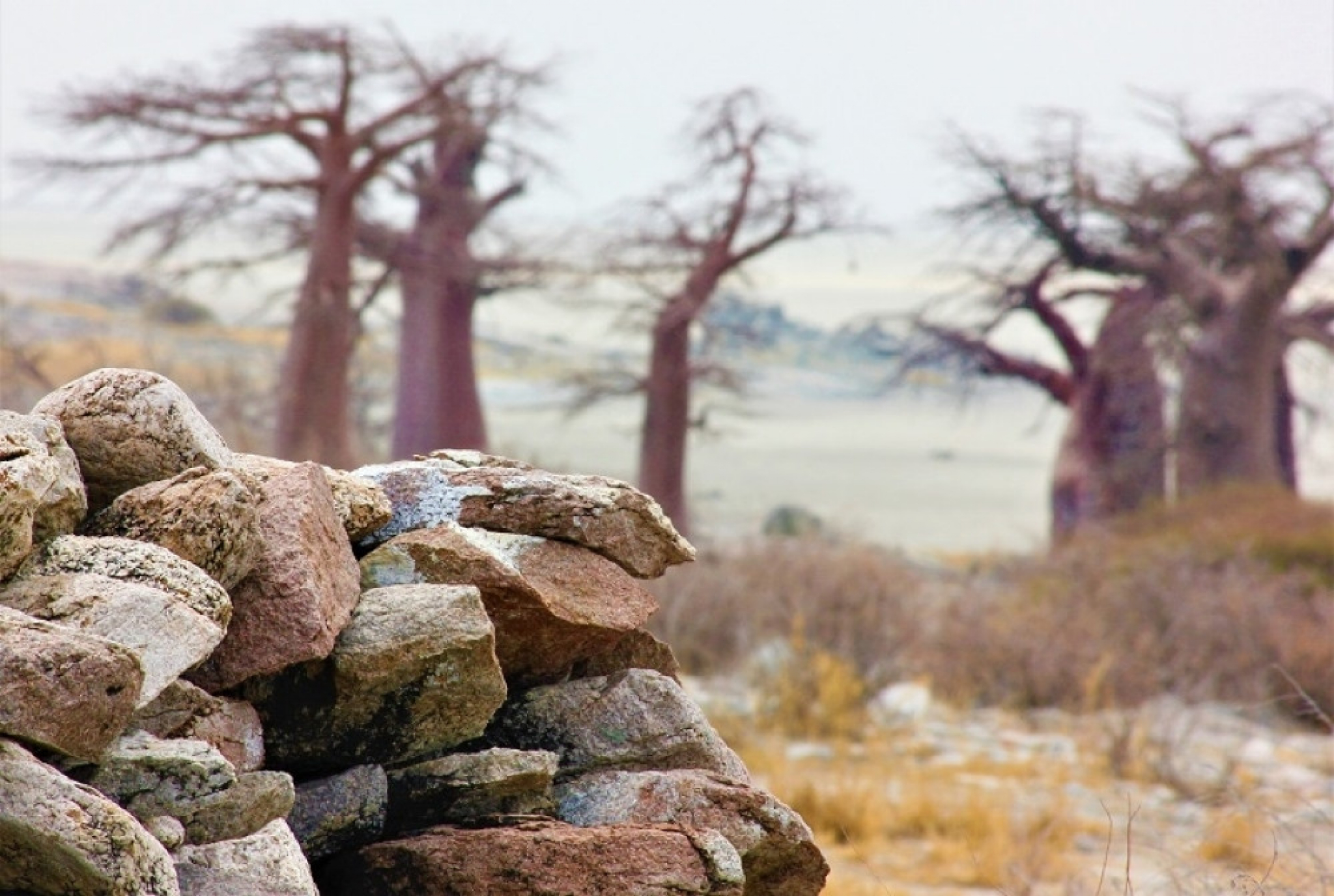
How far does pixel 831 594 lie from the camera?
12.1 meters

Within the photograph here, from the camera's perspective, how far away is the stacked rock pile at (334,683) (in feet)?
6.48

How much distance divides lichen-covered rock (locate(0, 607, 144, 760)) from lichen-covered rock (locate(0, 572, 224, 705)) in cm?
10

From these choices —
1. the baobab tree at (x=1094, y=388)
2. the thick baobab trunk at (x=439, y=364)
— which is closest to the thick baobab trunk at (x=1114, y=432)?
the baobab tree at (x=1094, y=388)

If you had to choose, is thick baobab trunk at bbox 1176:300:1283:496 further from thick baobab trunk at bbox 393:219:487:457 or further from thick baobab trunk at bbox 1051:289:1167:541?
thick baobab trunk at bbox 393:219:487:457

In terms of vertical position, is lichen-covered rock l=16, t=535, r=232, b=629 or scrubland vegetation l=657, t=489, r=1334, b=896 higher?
lichen-covered rock l=16, t=535, r=232, b=629

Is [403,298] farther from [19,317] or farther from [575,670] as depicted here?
[575,670]

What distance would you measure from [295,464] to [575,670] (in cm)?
75

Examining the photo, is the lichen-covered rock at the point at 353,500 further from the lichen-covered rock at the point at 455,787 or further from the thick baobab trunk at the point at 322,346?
the thick baobab trunk at the point at 322,346

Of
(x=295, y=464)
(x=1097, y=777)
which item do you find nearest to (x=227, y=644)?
(x=295, y=464)

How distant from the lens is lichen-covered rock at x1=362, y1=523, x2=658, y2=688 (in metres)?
2.93

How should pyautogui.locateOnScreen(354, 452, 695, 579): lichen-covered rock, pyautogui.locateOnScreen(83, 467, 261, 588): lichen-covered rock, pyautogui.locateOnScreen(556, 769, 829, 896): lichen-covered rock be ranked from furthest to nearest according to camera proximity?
pyautogui.locateOnScreen(354, 452, 695, 579): lichen-covered rock → pyautogui.locateOnScreen(556, 769, 829, 896): lichen-covered rock → pyautogui.locateOnScreen(83, 467, 261, 588): lichen-covered rock

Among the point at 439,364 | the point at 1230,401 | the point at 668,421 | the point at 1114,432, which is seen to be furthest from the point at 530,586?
the point at 1114,432

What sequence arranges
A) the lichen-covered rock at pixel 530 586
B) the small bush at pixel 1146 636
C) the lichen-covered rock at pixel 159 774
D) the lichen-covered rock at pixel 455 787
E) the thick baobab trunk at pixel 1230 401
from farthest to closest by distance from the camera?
the thick baobab trunk at pixel 1230 401 → the small bush at pixel 1146 636 → the lichen-covered rock at pixel 530 586 → the lichen-covered rock at pixel 455 787 → the lichen-covered rock at pixel 159 774

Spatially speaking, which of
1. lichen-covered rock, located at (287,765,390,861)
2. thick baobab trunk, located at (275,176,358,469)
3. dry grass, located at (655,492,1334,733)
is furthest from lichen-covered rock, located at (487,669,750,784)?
thick baobab trunk, located at (275,176,358,469)
